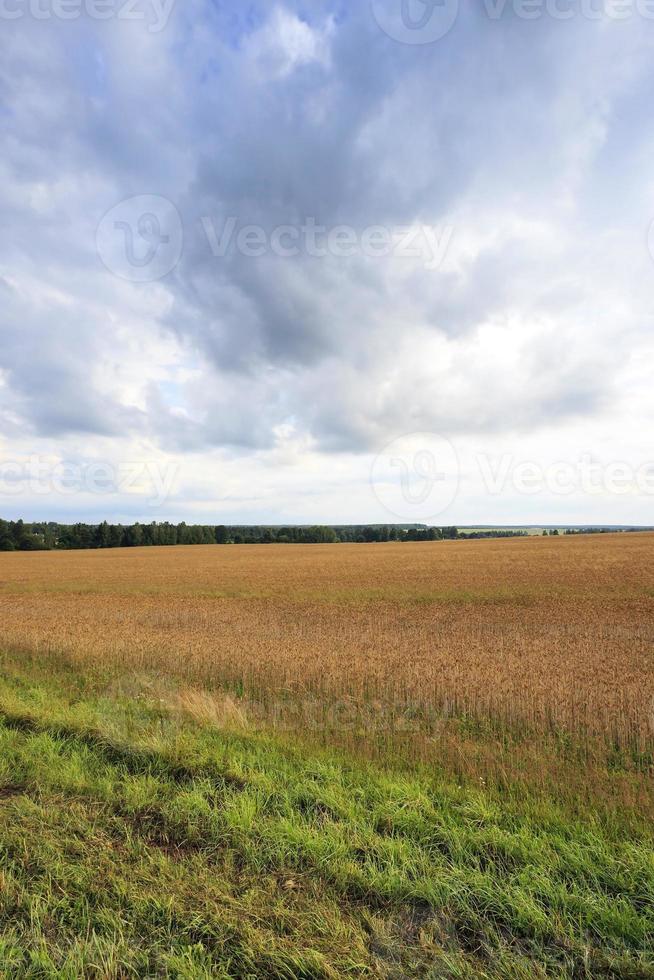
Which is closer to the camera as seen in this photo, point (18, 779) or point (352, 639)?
point (18, 779)

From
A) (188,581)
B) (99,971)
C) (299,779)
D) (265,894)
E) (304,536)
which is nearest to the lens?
(99,971)

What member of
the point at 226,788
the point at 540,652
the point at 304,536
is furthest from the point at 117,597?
the point at 304,536

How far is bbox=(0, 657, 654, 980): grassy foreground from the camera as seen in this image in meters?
3.09

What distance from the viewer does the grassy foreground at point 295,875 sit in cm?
309

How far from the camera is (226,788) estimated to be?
5141 millimetres

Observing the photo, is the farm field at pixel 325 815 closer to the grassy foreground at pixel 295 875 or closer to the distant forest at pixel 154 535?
the grassy foreground at pixel 295 875

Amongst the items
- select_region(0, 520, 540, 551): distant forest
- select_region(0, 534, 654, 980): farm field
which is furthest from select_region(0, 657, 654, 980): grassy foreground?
select_region(0, 520, 540, 551): distant forest

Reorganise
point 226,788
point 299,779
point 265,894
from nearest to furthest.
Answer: point 265,894, point 226,788, point 299,779

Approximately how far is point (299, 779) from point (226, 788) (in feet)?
2.81

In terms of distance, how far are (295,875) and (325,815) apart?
89 cm

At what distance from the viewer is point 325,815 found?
15.3 ft

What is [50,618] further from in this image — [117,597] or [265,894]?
[265,894]

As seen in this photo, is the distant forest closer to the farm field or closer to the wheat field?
the wheat field

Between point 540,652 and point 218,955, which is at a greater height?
point 218,955
